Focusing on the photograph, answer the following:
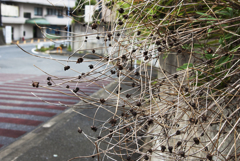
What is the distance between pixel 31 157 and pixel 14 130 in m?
2.11

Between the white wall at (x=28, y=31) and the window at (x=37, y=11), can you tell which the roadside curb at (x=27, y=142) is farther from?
the window at (x=37, y=11)

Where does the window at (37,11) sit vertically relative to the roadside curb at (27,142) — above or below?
above

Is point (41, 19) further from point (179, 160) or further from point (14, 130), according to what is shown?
point (179, 160)

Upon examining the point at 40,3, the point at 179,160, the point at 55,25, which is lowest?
the point at 179,160

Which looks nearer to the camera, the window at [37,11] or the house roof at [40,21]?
the house roof at [40,21]

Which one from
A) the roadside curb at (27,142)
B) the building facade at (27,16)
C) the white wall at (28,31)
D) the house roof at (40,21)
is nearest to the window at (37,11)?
the building facade at (27,16)

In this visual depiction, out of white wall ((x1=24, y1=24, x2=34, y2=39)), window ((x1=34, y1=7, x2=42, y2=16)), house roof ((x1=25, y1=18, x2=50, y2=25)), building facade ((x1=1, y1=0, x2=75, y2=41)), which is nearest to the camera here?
building facade ((x1=1, y1=0, x2=75, y2=41))

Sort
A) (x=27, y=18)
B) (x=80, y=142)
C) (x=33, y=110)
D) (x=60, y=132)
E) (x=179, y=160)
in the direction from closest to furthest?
1. (x=179, y=160)
2. (x=80, y=142)
3. (x=60, y=132)
4. (x=33, y=110)
5. (x=27, y=18)

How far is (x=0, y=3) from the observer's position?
35281 millimetres

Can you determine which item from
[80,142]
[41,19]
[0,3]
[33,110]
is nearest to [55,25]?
[41,19]

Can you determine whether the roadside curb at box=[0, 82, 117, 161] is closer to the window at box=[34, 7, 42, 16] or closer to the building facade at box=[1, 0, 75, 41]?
the building facade at box=[1, 0, 75, 41]

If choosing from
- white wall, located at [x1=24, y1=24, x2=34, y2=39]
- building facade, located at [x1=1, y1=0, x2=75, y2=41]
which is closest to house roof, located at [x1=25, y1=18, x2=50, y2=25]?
building facade, located at [x1=1, y1=0, x2=75, y2=41]

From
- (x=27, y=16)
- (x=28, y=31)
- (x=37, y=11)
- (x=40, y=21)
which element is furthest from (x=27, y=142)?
(x=37, y=11)

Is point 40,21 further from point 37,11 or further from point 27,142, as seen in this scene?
point 27,142
